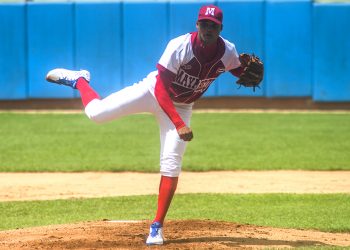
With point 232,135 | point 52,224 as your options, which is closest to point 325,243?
point 52,224

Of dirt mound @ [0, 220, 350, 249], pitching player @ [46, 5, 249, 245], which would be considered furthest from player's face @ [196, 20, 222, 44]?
dirt mound @ [0, 220, 350, 249]

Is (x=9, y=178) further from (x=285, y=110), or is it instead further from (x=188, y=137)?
(x=285, y=110)

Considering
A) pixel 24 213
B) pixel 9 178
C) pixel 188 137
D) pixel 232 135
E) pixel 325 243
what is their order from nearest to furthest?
1. pixel 188 137
2. pixel 325 243
3. pixel 24 213
4. pixel 9 178
5. pixel 232 135

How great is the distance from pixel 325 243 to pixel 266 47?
13713mm

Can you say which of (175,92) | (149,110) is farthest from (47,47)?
(175,92)

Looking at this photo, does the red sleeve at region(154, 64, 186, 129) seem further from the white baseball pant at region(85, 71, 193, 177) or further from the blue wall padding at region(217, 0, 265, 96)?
the blue wall padding at region(217, 0, 265, 96)

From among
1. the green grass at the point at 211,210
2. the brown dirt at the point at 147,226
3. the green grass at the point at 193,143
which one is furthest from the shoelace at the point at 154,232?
the green grass at the point at 193,143

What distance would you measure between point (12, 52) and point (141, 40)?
3.15 metres

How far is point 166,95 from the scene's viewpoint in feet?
22.6

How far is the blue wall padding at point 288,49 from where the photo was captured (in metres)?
20.7

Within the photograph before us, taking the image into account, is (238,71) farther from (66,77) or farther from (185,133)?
(66,77)

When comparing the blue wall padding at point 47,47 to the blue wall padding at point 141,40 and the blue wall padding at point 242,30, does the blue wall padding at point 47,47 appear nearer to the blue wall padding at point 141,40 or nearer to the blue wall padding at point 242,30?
the blue wall padding at point 141,40

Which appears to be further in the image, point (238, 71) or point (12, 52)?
point (12, 52)

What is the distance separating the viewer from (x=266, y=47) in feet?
68.1
